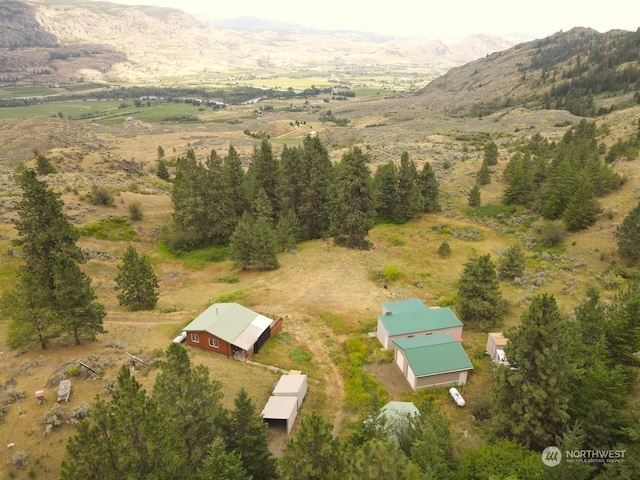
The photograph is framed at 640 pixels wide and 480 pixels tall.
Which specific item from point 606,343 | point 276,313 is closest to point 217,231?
point 276,313

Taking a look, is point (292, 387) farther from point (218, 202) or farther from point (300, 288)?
point (218, 202)

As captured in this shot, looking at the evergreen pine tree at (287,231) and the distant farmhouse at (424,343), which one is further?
the evergreen pine tree at (287,231)

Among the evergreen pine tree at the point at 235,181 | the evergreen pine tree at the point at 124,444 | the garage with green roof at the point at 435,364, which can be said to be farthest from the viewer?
the evergreen pine tree at the point at 235,181

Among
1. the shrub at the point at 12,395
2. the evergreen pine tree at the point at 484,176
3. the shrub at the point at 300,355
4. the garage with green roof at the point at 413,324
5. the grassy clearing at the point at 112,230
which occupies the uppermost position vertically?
the evergreen pine tree at the point at 484,176

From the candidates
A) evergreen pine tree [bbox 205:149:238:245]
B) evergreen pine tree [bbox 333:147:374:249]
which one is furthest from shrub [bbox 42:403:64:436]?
evergreen pine tree [bbox 333:147:374:249]

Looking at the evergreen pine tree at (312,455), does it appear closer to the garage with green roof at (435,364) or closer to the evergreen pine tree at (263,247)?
the garage with green roof at (435,364)

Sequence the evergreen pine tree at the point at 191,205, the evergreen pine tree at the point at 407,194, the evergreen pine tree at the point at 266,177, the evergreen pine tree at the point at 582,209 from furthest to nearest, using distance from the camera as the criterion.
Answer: the evergreen pine tree at the point at 407,194, the evergreen pine tree at the point at 266,177, the evergreen pine tree at the point at 191,205, the evergreen pine tree at the point at 582,209

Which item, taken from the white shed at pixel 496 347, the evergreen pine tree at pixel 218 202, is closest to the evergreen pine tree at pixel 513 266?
the white shed at pixel 496 347

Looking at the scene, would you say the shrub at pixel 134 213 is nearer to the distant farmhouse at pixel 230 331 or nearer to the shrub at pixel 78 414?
the distant farmhouse at pixel 230 331

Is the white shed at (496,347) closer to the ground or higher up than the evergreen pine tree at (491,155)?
closer to the ground
